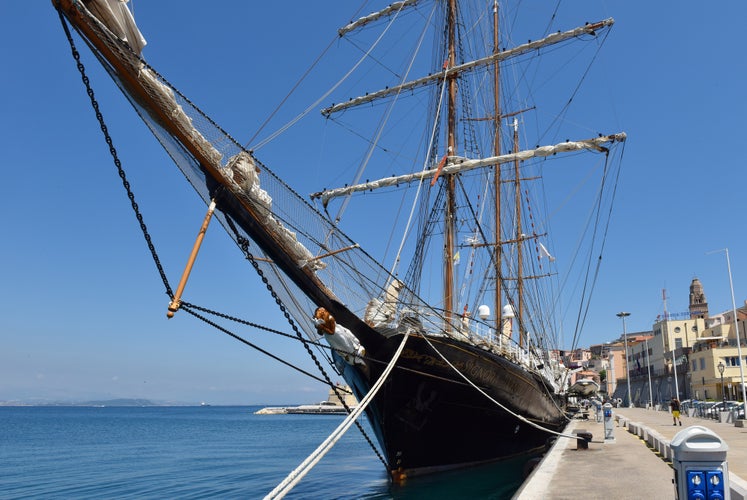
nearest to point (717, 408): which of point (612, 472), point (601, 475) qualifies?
point (612, 472)

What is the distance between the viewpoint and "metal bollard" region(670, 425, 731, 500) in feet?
15.1

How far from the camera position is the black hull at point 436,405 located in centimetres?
1414

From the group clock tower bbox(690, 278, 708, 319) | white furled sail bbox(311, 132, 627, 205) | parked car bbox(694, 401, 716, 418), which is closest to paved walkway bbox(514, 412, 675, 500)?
white furled sail bbox(311, 132, 627, 205)

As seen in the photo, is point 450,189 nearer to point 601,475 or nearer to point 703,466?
point 601,475

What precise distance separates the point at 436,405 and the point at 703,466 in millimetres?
10320

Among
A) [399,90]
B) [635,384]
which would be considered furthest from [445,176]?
Result: [635,384]

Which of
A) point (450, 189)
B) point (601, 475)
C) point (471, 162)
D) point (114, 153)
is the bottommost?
point (601, 475)

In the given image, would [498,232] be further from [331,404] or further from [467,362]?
[331,404]

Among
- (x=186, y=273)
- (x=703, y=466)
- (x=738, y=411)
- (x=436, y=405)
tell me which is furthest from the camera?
(x=738, y=411)

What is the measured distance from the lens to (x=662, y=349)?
66.8m

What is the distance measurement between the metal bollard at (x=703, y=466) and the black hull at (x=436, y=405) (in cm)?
906

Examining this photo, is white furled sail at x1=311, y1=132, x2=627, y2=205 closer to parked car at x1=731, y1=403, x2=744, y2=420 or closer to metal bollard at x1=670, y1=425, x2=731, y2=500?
parked car at x1=731, y1=403, x2=744, y2=420

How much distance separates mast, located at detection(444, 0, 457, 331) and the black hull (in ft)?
12.4

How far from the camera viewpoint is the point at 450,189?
74.9 ft
